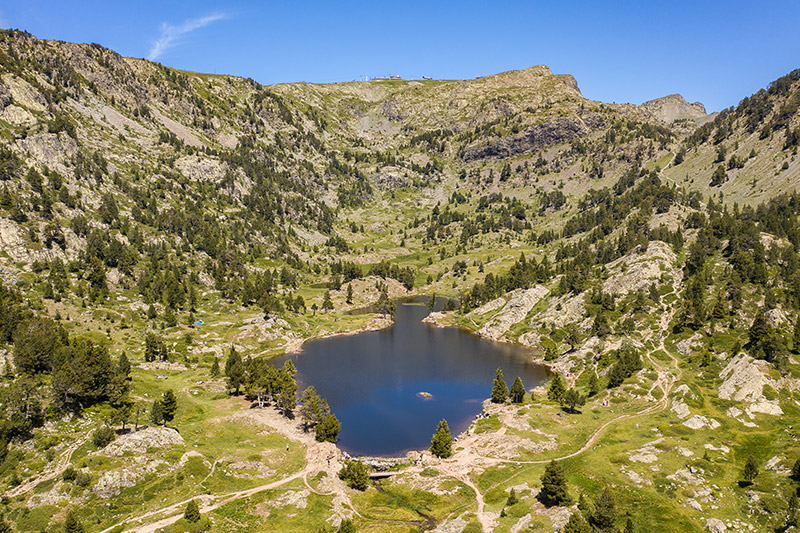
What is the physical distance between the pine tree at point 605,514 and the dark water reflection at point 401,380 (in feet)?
146

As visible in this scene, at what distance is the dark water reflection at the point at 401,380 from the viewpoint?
10938 cm

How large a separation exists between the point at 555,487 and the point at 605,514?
9.67m

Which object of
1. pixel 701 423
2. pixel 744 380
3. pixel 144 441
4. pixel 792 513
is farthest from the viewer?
pixel 744 380

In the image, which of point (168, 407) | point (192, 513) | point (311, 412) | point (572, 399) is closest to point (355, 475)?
point (311, 412)

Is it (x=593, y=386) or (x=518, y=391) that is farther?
(x=593, y=386)

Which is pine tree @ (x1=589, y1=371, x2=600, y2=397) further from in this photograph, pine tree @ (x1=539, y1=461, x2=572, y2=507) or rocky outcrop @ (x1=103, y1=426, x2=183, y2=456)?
rocky outcrop @ (x1=103, y1=426, x2=183, y2=456)

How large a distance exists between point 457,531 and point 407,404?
194 feet

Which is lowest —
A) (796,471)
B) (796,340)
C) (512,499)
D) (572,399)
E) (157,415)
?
(512,499)

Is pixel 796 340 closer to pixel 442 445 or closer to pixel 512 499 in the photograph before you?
pixel 512 499

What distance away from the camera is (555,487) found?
71.2 metres

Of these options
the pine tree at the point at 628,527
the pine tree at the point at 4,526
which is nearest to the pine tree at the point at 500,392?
the pine tree at the point at 628,527

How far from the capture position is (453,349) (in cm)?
18275

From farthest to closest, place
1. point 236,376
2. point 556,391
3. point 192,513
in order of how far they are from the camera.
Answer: point 236,376 < point 556,391 < point 192,513

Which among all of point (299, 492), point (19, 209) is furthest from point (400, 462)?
point (19, 209)
